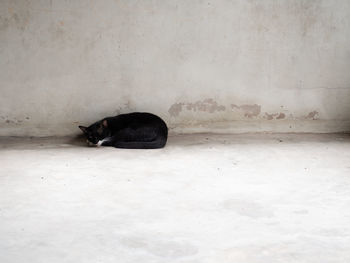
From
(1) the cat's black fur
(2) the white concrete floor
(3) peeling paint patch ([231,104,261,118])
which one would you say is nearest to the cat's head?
(1) the cat's black fur

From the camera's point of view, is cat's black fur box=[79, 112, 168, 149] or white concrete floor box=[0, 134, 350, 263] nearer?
white concrete floor box=[0, 134, 350, 263]

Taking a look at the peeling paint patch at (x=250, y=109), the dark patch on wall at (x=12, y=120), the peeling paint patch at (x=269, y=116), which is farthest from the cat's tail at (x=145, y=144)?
the peeling paint patch at (x=269, y=116)

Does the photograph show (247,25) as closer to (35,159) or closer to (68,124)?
(68,124)

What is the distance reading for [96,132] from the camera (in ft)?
16.5

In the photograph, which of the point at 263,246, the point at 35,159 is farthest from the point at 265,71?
the point at 263,246

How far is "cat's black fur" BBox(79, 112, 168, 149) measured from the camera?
500 centimetres

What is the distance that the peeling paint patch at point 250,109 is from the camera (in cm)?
564

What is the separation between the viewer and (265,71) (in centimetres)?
560

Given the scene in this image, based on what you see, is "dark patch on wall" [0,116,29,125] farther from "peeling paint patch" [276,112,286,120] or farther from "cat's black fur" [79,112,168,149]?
"peeling paint patch" [276,112,286,120]

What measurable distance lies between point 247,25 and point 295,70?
0.79 metres

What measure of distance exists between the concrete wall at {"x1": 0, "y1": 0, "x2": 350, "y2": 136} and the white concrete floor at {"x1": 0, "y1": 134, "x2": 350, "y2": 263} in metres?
0.49

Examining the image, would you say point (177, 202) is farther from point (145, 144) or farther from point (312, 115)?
point (312, 115)

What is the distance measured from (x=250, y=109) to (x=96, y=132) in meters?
1.87

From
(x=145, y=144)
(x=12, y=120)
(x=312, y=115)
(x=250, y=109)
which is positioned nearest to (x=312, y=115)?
(x=312, y=115)
